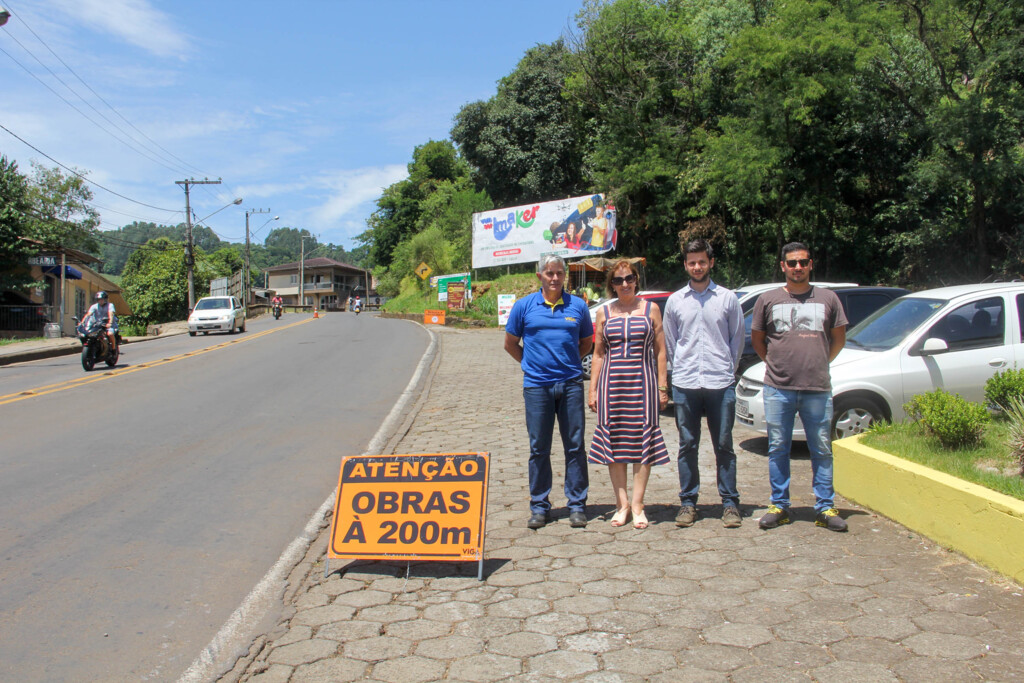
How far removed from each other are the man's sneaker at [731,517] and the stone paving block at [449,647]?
229cm

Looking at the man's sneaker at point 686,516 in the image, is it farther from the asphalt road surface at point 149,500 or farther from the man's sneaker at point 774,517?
the asphalt road surface at point 149,500

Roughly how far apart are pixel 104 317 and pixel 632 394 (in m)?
14.8

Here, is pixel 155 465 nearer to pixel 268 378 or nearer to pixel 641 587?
pixel 641 587

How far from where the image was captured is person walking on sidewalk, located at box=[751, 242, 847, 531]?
520 cm

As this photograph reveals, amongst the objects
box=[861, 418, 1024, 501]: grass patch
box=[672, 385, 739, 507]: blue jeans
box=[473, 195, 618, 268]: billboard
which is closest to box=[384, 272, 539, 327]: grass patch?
box=[473, 195, 618, 268]: billboard

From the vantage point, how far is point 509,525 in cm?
563

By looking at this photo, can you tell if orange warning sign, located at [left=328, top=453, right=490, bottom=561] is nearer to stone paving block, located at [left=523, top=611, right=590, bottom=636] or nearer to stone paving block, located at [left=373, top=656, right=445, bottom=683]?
stone paving block, located at [left=523, top=611, right=590, bottom=636]

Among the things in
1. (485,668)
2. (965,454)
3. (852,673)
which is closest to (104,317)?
(485,668)

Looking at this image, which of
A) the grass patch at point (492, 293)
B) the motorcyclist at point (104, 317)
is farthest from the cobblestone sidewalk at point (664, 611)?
the grass patch at point (492, 293)

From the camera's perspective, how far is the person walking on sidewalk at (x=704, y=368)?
5.27 metres

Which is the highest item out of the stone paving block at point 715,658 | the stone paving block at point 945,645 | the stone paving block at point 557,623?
the stone paving block at point 945,645

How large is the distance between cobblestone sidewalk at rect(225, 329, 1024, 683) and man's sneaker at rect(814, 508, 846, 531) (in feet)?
0.26

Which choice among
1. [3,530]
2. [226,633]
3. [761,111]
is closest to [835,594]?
[226,633]

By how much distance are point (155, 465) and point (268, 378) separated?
7.19 m
